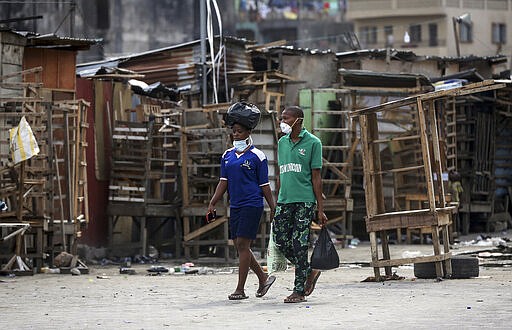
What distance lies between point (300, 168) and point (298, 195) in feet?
0.88

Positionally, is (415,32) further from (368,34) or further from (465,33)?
(368,34)

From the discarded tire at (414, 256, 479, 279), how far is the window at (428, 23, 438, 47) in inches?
1969

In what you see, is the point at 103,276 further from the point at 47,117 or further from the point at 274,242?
the point at 274,242

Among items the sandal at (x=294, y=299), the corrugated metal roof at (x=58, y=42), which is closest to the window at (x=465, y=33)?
the corrugated metal roof at (x=58, y=42)

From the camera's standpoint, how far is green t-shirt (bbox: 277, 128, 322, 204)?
1161 centimetres

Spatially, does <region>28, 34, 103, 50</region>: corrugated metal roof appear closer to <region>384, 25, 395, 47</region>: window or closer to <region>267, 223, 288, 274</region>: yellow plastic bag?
<region>267, 223, 288, 274</region>: yellow plastic bag

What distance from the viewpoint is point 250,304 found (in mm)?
11320

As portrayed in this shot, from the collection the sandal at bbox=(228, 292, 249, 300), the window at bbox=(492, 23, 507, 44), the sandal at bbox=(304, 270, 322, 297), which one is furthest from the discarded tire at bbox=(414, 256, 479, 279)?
the window at bbox=(492, 23, 507, 44)

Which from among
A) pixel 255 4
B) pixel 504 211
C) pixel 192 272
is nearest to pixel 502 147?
pixel 504 211

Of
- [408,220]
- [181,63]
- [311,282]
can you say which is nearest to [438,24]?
[181,63]

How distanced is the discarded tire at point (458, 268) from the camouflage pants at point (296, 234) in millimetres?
2651

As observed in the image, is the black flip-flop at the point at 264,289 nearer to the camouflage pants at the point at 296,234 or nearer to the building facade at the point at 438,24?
the camouflage pants at the point at 296,234

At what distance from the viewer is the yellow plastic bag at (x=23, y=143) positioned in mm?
15969

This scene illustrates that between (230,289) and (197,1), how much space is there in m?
32.5
